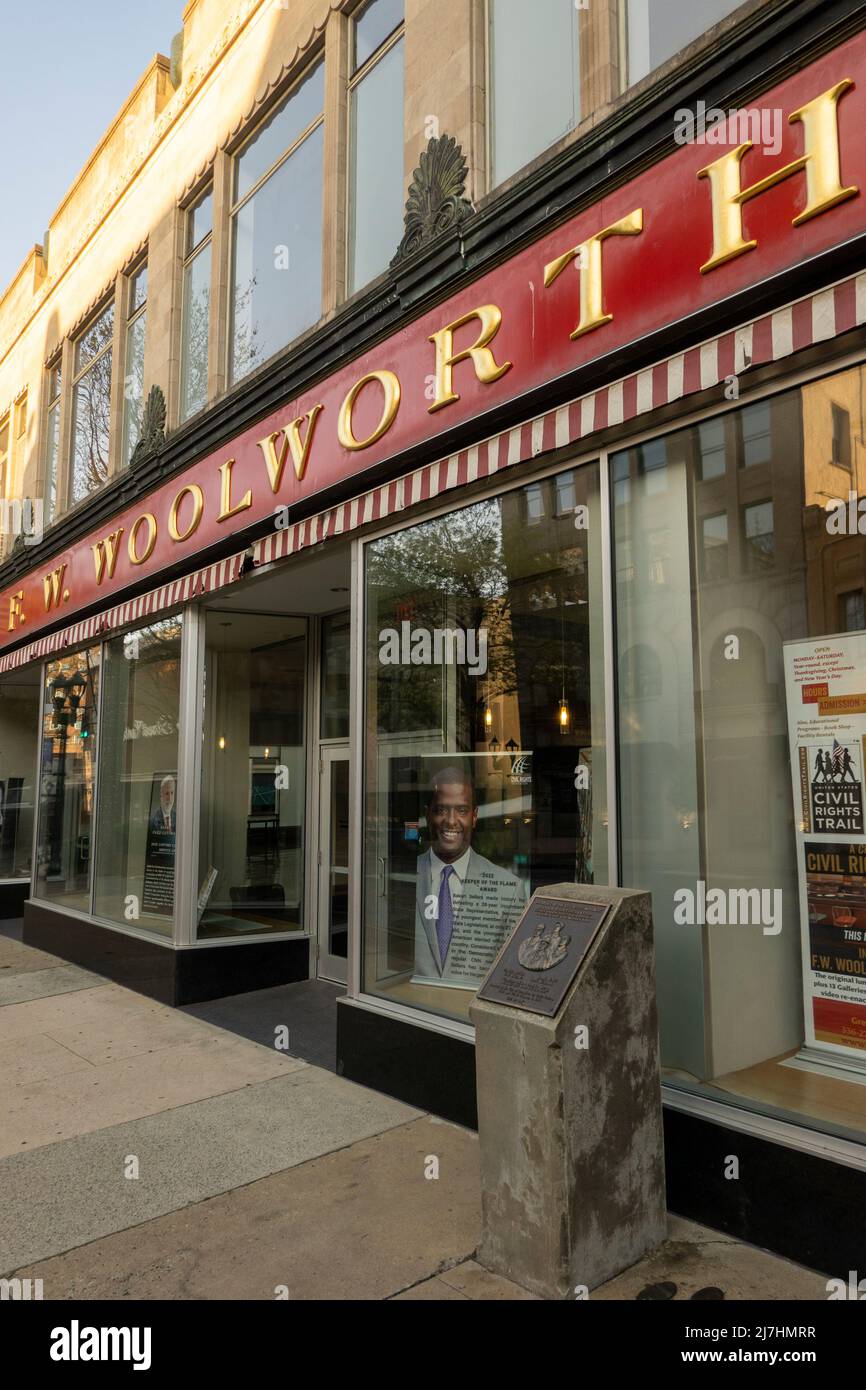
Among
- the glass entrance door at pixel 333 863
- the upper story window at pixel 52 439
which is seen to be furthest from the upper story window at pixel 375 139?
the upper story window at pixel 52 439

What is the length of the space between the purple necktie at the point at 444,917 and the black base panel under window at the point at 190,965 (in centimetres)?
296

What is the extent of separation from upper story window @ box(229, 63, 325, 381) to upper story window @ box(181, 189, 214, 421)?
0.63 m

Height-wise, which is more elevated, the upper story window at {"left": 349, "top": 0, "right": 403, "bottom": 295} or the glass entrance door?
the upper story window at {"left": 349, "top": 0, "right": 403, "bottom": 295}

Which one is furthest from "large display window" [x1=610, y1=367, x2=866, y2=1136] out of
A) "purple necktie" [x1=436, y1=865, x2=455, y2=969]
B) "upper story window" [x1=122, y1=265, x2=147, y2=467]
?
"upper story window" [x1=122, y1=265, x2=147, y2=467]

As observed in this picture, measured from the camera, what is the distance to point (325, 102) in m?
7.33

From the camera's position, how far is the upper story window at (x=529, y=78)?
5285 millimetres

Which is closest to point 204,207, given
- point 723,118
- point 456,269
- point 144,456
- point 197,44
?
point 197,44

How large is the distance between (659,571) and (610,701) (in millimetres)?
695

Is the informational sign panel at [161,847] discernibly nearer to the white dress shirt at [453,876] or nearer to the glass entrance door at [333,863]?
the glass entrance door at [333,863]

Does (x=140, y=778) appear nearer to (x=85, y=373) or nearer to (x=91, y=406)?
(x=91, y=406)

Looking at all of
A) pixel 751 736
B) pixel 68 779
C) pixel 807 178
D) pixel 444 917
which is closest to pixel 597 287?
pixel 807 178

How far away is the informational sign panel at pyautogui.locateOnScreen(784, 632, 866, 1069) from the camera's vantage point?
402cm

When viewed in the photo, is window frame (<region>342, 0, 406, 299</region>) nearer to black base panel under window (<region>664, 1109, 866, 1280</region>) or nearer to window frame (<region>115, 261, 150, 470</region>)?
window frame (<region>115, 261, 150, 470</region>)

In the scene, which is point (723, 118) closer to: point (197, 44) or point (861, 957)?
point (861, 957)
